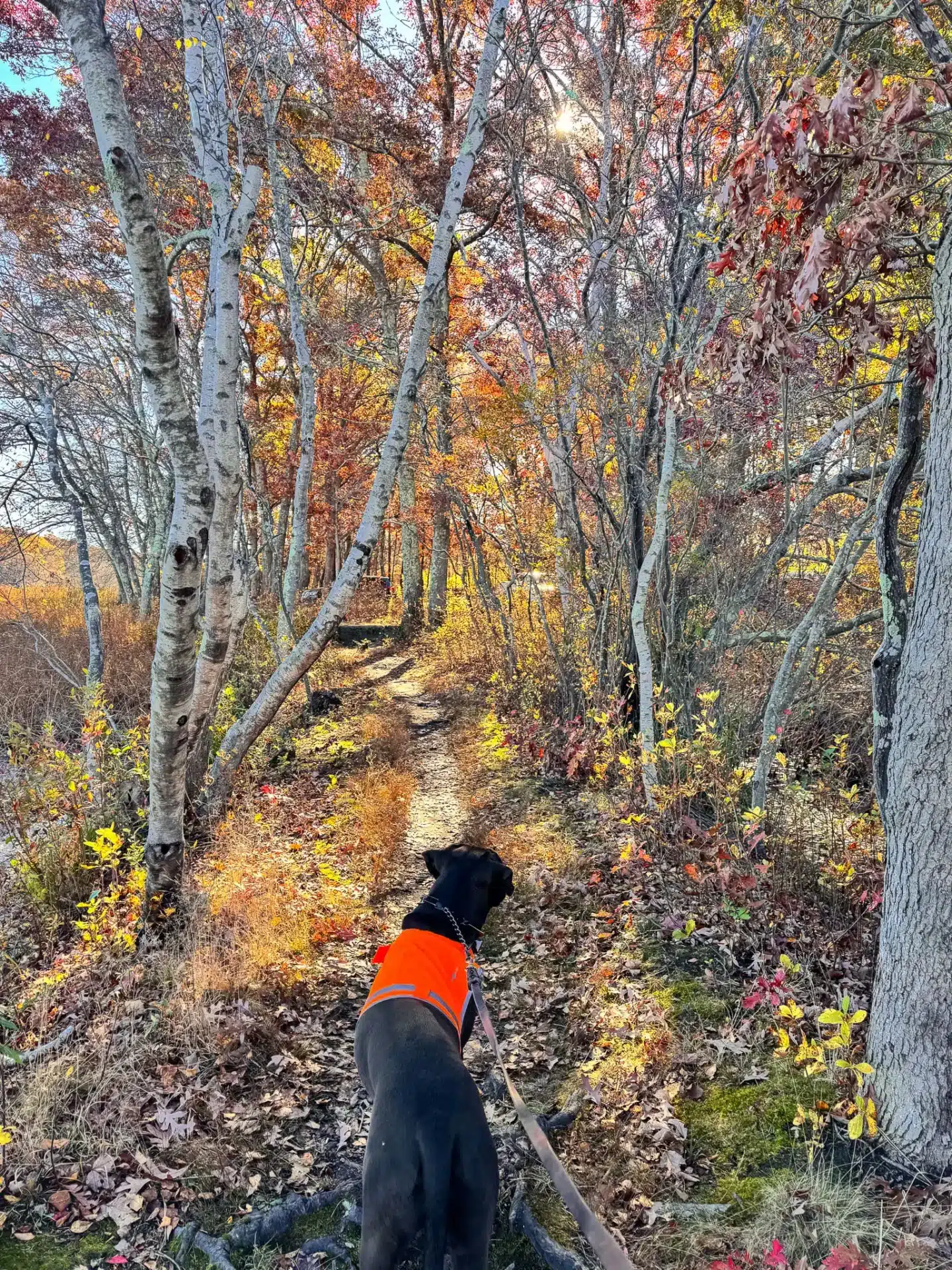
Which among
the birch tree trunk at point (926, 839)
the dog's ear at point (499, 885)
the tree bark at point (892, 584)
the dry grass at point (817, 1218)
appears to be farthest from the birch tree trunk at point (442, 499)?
the dry grass at point (817, 1218)

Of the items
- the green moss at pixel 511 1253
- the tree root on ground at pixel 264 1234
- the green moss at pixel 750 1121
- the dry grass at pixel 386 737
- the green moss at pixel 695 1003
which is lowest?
the green moss at pixel 511 1253

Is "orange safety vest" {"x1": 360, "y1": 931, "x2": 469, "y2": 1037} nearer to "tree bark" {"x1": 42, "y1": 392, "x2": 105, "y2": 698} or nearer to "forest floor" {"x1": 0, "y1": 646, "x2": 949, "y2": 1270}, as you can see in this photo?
"forest floor" {"x1": 0, "y1": 646, "x2": 949, "y2": 1270}

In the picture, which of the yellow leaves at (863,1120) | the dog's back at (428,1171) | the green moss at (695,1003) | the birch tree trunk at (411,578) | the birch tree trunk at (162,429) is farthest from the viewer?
the birch tree trunk at (411,578)

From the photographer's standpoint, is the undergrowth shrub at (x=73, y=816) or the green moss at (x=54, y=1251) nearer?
the green moss at (x=54, y=1251)

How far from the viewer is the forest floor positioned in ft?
8.64

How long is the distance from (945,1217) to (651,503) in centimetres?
552

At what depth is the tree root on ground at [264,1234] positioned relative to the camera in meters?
2.62

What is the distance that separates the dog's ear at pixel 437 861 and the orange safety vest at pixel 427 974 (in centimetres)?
51

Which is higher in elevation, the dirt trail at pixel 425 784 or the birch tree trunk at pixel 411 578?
the birch tree trunk at pixel 411 578

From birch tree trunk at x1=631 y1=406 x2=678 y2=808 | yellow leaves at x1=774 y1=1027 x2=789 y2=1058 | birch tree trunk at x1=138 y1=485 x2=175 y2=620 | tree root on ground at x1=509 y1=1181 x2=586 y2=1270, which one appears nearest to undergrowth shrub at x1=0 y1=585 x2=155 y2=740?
birch tree trunk at x1=138 y1=485 x2=175 y2=620

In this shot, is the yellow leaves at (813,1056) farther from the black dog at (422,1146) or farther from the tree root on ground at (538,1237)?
the black dog at (422,1146)

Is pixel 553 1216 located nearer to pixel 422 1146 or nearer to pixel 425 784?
pixel 422 1146

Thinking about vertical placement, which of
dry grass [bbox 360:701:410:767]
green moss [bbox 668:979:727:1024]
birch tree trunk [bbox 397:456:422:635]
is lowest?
green moss [bbox 668:979:727:1024]

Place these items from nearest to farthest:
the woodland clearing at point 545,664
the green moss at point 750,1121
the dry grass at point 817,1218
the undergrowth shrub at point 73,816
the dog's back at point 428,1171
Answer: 1. the dog's back at point 428,1171
2. the dry grass at point 817,1218
3. the woodland clearing at point 545,664
4. the green moss at point 750,1121
5. the undergrowth shrub at point 73,816
